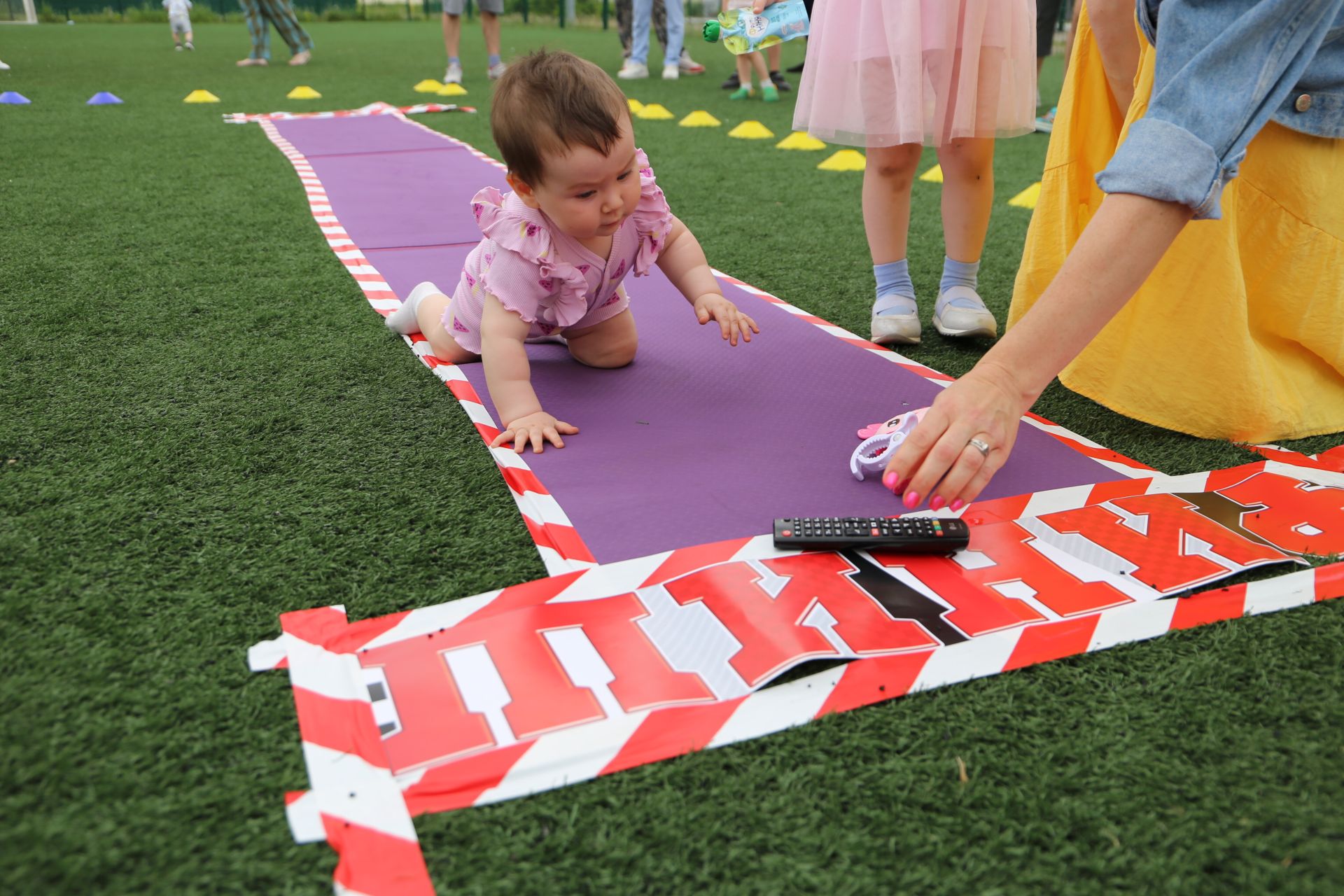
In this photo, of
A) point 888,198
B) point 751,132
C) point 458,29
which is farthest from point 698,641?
point 458,29

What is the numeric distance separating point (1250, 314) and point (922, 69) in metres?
0.77

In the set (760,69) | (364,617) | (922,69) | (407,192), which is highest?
(922,69)

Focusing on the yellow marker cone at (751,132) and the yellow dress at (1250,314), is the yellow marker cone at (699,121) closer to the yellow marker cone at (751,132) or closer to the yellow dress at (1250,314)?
the yellow marker cone at (751,132)

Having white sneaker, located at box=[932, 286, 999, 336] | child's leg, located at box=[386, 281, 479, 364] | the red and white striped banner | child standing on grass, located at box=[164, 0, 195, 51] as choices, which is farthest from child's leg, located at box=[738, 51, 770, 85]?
child standing on grass, located at box=[164, 0, 195, 51]

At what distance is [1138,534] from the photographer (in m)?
1.28

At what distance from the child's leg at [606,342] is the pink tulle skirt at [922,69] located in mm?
620

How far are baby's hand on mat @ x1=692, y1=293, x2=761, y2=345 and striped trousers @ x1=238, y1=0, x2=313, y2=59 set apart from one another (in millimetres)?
7339

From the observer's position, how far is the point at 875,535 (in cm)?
121

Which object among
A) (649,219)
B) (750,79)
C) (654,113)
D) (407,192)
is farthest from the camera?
(750,79)

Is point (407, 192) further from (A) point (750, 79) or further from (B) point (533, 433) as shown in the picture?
(A) point (750, 79)

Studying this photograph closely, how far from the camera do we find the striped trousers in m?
7.64

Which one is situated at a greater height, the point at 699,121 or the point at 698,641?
the point at 699,121

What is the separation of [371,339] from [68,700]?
1134 mm

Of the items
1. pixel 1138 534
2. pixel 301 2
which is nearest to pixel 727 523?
pixel 1138 534
